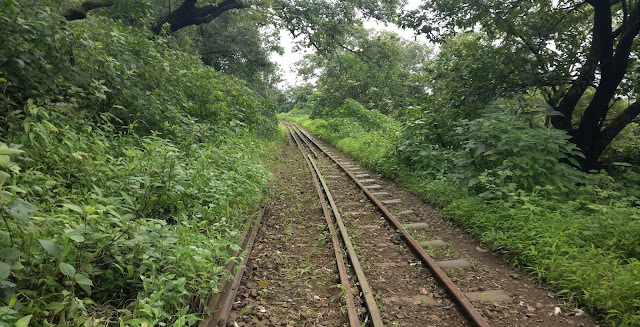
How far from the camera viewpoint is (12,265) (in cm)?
200

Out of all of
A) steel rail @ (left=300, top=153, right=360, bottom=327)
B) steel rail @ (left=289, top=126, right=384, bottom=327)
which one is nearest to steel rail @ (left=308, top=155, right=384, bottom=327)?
steel rail @ (left=289, top=126, right=384, bottom=327)

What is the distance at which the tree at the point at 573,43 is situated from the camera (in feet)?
23.9

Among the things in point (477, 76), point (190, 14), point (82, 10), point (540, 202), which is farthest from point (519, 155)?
point (190, 14)

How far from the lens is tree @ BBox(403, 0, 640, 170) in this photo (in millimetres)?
7285

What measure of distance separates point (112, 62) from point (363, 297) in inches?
211

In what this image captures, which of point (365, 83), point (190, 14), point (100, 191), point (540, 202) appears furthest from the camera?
point (365, 83)

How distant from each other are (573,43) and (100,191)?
1035cm

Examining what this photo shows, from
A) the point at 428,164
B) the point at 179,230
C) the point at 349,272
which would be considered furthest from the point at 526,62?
the point at 179,230

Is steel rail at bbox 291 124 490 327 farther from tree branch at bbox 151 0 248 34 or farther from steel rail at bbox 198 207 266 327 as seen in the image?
tree branch at bbox 151 0 248 34

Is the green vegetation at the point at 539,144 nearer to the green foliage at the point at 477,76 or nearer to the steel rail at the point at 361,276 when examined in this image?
the green foliage at the point at 477,76

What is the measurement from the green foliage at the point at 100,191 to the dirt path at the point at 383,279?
0.56 m

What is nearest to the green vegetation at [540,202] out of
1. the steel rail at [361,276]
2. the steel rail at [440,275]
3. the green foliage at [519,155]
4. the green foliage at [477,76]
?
the green foliage at [519,155]

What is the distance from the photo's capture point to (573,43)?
26.8ft

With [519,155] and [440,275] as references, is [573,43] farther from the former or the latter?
[440,275]
